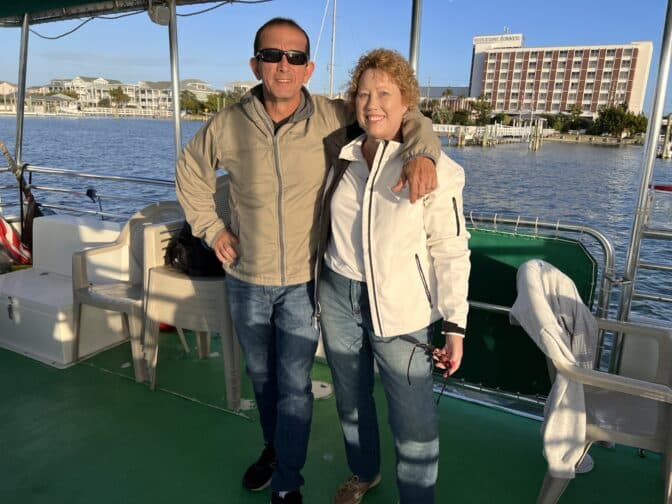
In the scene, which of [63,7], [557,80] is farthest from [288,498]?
[557,80]

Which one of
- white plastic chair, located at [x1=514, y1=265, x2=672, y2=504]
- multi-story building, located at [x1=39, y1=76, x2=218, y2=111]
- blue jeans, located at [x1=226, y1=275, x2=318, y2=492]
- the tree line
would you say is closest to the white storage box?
blue jeans, located at [x1=226, y1=275, x2=318, y2=492]

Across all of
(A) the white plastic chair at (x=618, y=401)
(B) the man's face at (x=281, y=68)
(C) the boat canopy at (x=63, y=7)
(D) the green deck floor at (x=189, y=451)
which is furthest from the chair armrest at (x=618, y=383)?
(C) the boat canopy at (x=63, y=7)

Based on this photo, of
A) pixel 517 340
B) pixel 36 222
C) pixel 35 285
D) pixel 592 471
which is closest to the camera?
pixel 592 471

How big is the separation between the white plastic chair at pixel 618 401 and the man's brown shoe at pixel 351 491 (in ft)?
1.98

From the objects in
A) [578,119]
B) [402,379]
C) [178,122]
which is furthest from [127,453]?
[578,119]

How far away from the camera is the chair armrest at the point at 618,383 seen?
148cm

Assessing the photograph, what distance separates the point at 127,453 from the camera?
6.79 ft

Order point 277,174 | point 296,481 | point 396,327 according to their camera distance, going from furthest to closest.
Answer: point 296,481 → point 277,174 → point 396,327

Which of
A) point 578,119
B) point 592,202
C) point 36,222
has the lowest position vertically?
point 592,202

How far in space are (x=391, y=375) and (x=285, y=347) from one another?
0.40 m

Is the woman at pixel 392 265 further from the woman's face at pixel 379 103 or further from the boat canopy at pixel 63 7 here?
the boat canopy at pixel 63 7

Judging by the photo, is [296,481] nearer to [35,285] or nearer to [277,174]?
[277,174]

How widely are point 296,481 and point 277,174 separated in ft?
3.43

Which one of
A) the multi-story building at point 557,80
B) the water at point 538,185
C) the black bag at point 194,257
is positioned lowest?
the water at point 538,185
